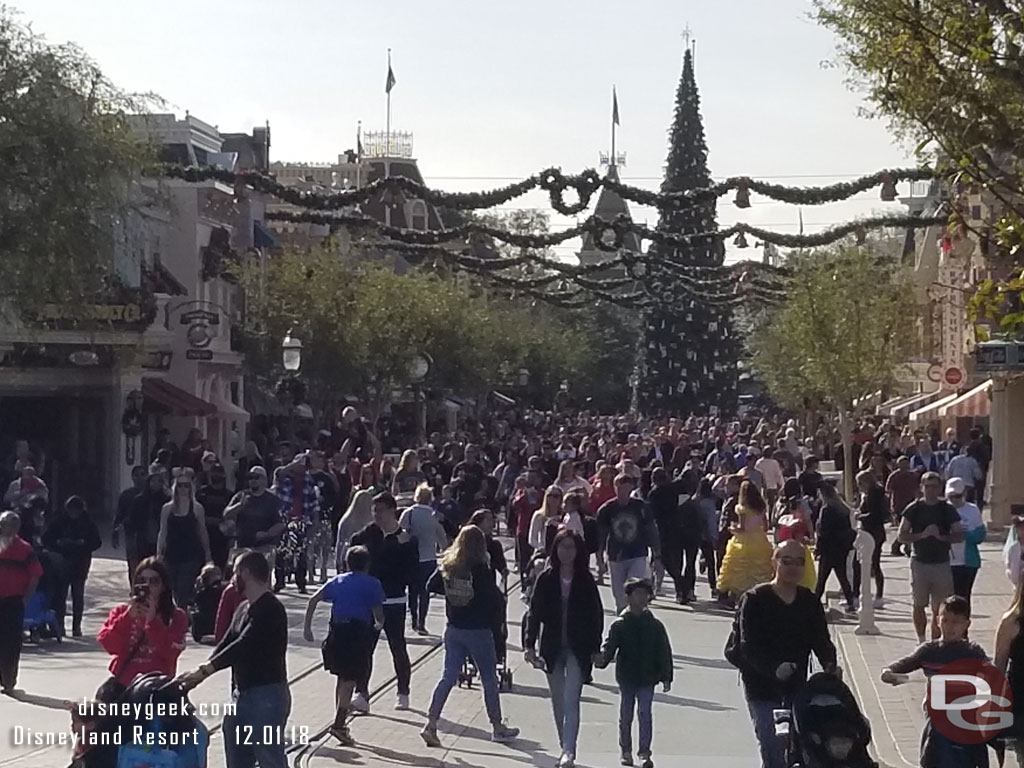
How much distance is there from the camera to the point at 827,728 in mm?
9039

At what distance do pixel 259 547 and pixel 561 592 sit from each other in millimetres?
6693

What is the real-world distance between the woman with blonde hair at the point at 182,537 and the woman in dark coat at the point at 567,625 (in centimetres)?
633

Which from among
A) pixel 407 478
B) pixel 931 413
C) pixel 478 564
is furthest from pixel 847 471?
pixel 478 564

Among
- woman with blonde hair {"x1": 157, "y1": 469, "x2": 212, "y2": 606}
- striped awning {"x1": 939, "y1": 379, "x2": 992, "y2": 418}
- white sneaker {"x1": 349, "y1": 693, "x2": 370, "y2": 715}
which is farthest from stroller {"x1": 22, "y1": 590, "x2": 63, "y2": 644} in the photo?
striped awning {"x1": 939, "y1": 379, "x2": 992, "y2": 418}

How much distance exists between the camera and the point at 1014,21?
14.0m

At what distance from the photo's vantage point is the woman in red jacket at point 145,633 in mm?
10141

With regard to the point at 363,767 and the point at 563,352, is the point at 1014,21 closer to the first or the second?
the point at 363,767

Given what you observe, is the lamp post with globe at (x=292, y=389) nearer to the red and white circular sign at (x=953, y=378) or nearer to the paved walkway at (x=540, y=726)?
the red and white circular sign at (x=953, y=378)

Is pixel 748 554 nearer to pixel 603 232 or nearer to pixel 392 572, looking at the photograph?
pixel 392 572

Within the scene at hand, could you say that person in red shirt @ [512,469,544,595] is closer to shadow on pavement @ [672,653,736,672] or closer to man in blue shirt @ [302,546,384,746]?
shadow on pavement @ [672,653,736,672]

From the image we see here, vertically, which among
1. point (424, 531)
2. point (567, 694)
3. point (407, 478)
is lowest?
point (567, 694)

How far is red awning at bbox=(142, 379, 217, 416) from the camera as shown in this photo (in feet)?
138

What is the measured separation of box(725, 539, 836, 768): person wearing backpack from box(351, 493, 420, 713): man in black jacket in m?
4.63

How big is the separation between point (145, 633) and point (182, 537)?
8057 mm
